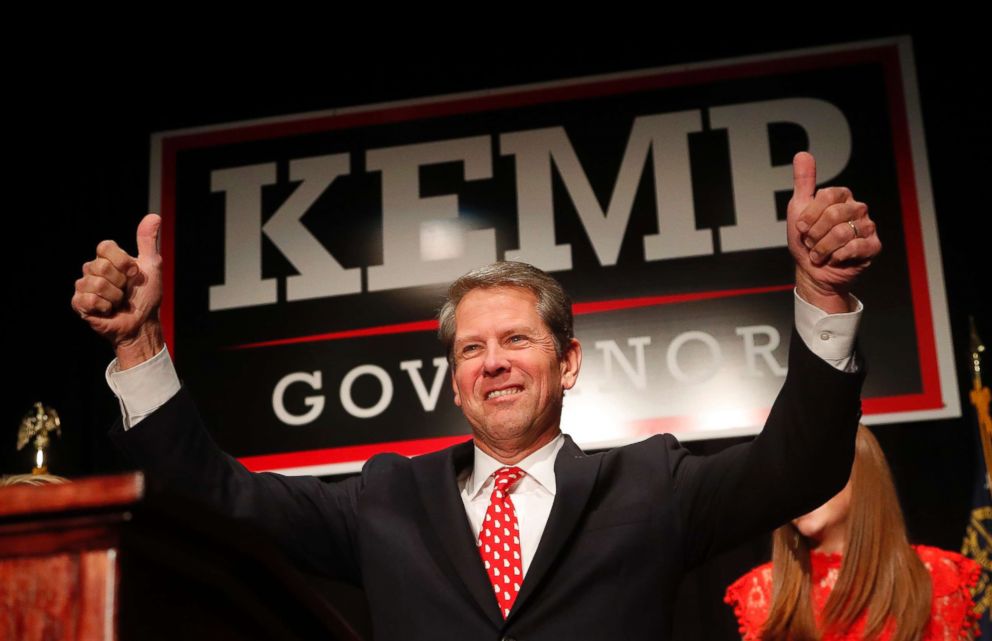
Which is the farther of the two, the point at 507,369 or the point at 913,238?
the point at 913,238

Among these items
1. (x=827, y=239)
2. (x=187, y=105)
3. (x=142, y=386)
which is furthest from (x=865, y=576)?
(x=187, y=105)

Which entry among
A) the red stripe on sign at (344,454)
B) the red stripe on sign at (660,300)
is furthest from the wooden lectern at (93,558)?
the red stripe on sign at (660,300)

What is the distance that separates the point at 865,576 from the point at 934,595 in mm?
164

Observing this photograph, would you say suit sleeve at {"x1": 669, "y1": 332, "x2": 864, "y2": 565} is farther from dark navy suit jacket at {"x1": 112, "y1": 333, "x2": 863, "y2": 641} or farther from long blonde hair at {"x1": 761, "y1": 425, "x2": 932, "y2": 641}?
long blonde hair at {"x1": 761, "y1": 425, "x2": 932, "y2": 641}

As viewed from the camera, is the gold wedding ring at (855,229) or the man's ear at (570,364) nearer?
the gold wedding ring at (855,229)

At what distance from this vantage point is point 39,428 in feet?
10.5

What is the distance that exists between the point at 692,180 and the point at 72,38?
2127mm

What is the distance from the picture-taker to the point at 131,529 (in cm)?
67

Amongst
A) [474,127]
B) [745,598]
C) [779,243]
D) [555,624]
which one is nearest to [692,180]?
[779,243]

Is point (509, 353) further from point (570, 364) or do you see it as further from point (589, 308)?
point (589, 308)

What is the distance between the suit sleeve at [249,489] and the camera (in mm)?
1594

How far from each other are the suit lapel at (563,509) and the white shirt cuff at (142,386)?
570 millimetres

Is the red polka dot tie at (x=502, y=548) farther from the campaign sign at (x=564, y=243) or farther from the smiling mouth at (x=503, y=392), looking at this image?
the campaign sign at (x=564, y=243)

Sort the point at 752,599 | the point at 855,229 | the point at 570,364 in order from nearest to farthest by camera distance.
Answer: the point at 855,229
the point at 570,364
the point at 752,599
